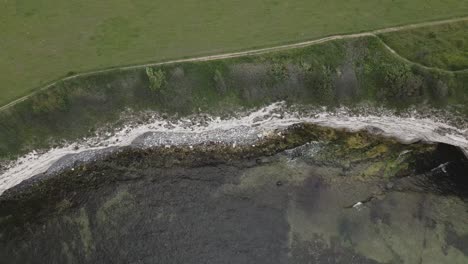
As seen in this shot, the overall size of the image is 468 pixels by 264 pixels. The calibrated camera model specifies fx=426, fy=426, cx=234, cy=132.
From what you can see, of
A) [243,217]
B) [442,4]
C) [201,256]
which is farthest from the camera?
[442,4]

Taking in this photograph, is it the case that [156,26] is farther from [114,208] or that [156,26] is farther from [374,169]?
[374,169]

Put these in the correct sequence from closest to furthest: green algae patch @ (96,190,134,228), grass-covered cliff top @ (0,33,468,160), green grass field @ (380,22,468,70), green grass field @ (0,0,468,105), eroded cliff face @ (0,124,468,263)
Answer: eroded cliff face @ (0,124,468,263) < green algae patch @ (96,190,134,228) < grass-covered cliff top @ (0,33,468,160) < green grass field @ (0,0,468,105) < green grass field @ (380,22,468,70)

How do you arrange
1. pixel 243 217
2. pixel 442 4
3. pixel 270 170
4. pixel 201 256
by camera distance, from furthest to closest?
pixel 442 4 → pixel 270 170 → pixel 243 217 → pixel 201 256

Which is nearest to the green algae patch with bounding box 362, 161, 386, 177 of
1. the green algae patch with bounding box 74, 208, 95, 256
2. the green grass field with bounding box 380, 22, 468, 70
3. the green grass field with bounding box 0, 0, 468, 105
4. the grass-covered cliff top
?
the grass-covered cliff top

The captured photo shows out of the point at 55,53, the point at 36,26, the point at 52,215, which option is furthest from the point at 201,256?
the point at 36,26

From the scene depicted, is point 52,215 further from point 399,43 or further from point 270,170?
point 399,43

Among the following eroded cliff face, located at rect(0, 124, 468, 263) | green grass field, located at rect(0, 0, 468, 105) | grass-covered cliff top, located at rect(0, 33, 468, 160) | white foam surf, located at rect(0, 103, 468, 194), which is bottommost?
eroded cliff face, located at rect(0, 124, 468, 263)

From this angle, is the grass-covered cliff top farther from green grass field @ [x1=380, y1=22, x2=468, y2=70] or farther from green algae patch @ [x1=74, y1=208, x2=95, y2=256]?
green algae patch @ [x1=74, y1=208, x2=95, y2=256]

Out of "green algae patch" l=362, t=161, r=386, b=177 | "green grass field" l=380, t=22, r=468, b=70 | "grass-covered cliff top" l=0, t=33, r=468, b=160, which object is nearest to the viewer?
"grass-covered cliff top" l=0, t=33, r=468, b=160
